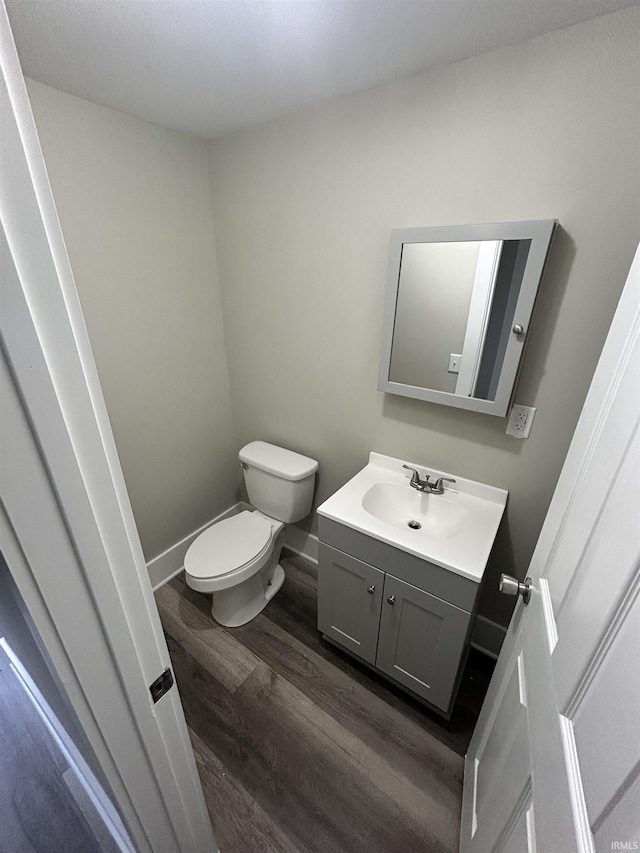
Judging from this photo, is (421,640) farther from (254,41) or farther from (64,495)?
(254,41)

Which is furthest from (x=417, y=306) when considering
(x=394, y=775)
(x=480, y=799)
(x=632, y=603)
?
(x=394, y=775)

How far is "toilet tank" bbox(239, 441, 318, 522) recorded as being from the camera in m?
1.82

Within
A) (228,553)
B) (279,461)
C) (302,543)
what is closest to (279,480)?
(279,461)

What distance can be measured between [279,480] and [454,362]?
1.02 metres

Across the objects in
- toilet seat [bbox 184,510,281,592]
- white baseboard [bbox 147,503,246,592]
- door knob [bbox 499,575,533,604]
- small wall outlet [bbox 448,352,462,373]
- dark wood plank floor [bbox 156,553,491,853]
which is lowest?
dark wood plank floor [bbox 156,553,491,853]

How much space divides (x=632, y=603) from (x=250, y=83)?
1.68 m

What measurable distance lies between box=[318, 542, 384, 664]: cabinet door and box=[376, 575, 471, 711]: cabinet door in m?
0.04

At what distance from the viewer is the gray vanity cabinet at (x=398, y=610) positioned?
45.8 inches

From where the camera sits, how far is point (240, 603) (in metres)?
1.74

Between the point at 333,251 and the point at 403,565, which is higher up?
the point at 333,251

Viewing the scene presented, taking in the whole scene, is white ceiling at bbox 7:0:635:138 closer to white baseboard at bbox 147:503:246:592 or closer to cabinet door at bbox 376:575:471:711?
cabinet door at bbox 376:575:471:711

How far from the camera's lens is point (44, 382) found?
37 centimetres

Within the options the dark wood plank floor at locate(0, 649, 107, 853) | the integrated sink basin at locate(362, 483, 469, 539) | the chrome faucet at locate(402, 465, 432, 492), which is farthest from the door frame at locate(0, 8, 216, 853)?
the chrome faucet at locate(402, 465, 432, 492)

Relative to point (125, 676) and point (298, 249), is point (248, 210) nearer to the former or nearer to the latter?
point (298, 249)
